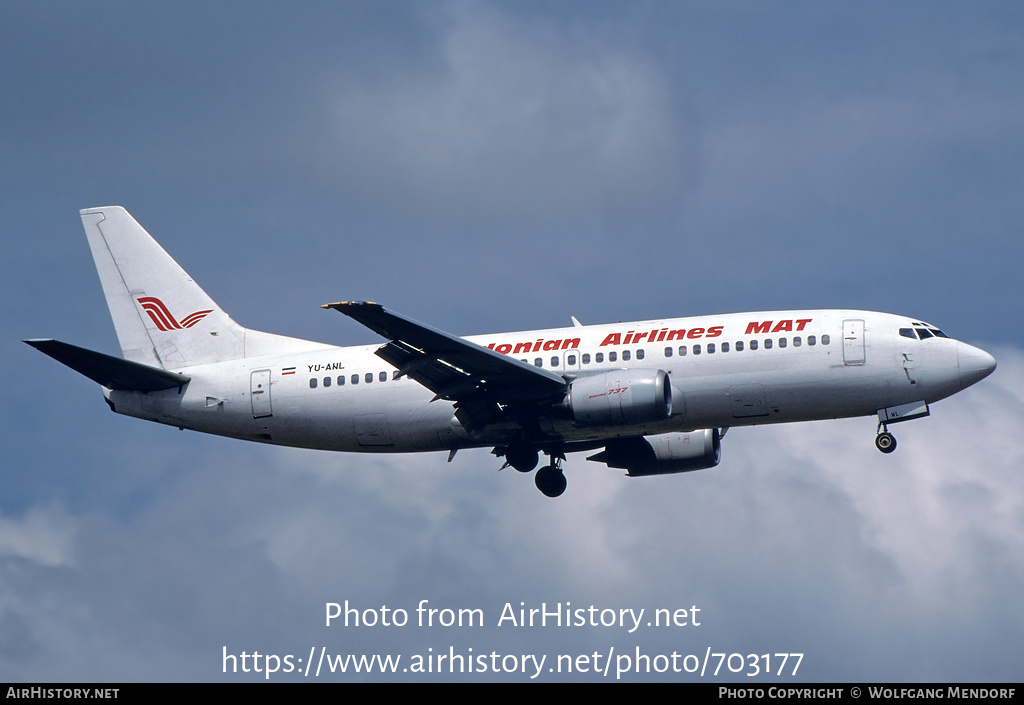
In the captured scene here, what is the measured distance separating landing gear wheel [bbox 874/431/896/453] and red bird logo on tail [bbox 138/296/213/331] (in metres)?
23.7

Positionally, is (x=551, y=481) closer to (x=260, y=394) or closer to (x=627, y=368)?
(x=627, y=368)

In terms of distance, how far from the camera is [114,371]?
158 feet

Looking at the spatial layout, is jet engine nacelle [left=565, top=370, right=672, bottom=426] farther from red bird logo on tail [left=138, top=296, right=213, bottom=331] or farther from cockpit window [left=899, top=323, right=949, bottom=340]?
red bird logo on tail [left=138, top=296, right=213, bottom=331]

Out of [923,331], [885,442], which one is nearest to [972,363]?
[923,331]

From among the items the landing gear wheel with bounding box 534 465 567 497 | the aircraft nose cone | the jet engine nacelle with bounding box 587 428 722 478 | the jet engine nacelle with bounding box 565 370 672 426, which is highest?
the aircraft nose cone

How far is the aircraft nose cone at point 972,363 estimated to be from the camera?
45.0 m

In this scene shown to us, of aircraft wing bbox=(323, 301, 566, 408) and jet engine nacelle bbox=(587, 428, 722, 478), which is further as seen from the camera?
jet engine nacelle bbox=(587, 428, 722, 478)

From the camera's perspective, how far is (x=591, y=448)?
50.5m

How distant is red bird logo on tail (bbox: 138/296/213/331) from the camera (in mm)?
52000

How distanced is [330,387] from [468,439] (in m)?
4.90

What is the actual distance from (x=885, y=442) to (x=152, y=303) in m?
26.2

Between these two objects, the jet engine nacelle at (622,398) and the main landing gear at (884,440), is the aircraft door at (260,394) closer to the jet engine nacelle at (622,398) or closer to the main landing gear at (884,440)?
the jet engine nacelle at (622,398)

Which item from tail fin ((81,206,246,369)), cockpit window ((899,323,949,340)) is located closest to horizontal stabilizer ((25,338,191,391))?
tail fin ((81,206,246,369))
